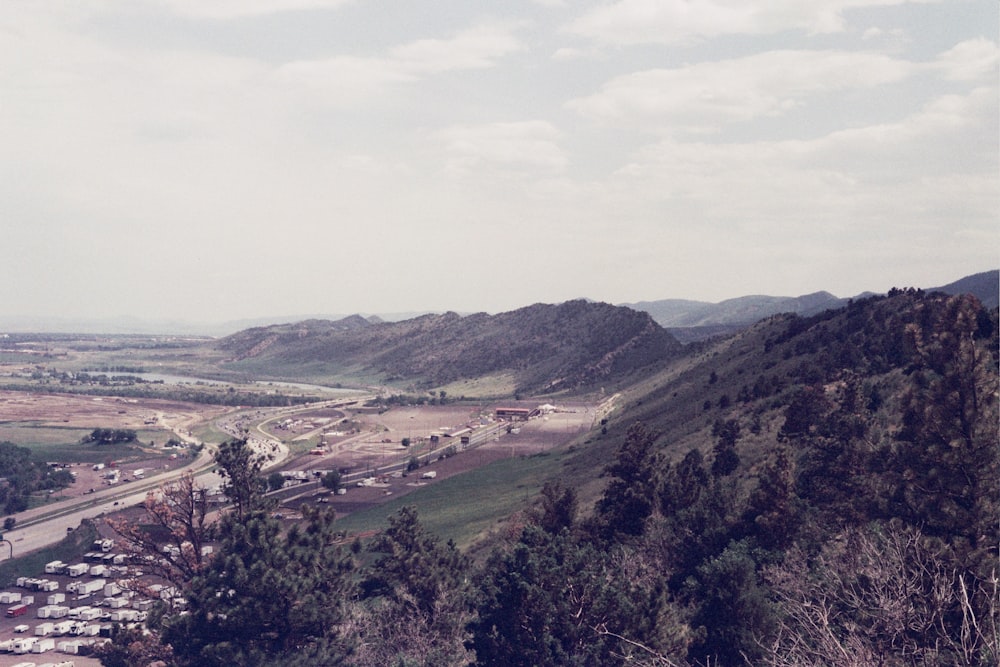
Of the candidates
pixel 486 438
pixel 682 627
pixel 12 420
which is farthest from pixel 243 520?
pixel 12 420

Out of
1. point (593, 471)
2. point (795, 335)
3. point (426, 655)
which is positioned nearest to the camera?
point (426, 655)

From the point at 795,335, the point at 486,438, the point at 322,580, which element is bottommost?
the point at 486,438

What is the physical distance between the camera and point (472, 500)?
296 feet

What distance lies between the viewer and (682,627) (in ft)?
94.5

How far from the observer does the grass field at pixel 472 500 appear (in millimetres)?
76312

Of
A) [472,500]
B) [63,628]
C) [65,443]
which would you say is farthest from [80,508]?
[472,500]

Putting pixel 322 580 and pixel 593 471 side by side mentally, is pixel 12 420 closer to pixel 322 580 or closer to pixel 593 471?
pixel 593 471

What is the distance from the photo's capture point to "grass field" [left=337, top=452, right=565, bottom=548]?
250 ft

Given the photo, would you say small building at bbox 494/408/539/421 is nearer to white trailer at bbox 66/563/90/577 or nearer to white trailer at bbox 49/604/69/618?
white trailer at bbox 66/563/90/577

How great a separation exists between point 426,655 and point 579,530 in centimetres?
1235

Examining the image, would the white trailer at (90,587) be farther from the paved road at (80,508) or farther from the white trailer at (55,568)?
the paved road at (80,508)

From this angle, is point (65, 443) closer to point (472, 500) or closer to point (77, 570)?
point (77, 570)

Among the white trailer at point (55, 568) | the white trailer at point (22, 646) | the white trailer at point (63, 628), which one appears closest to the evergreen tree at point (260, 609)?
the white trailer at point (22, 646)

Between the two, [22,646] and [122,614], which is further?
[122,614]
